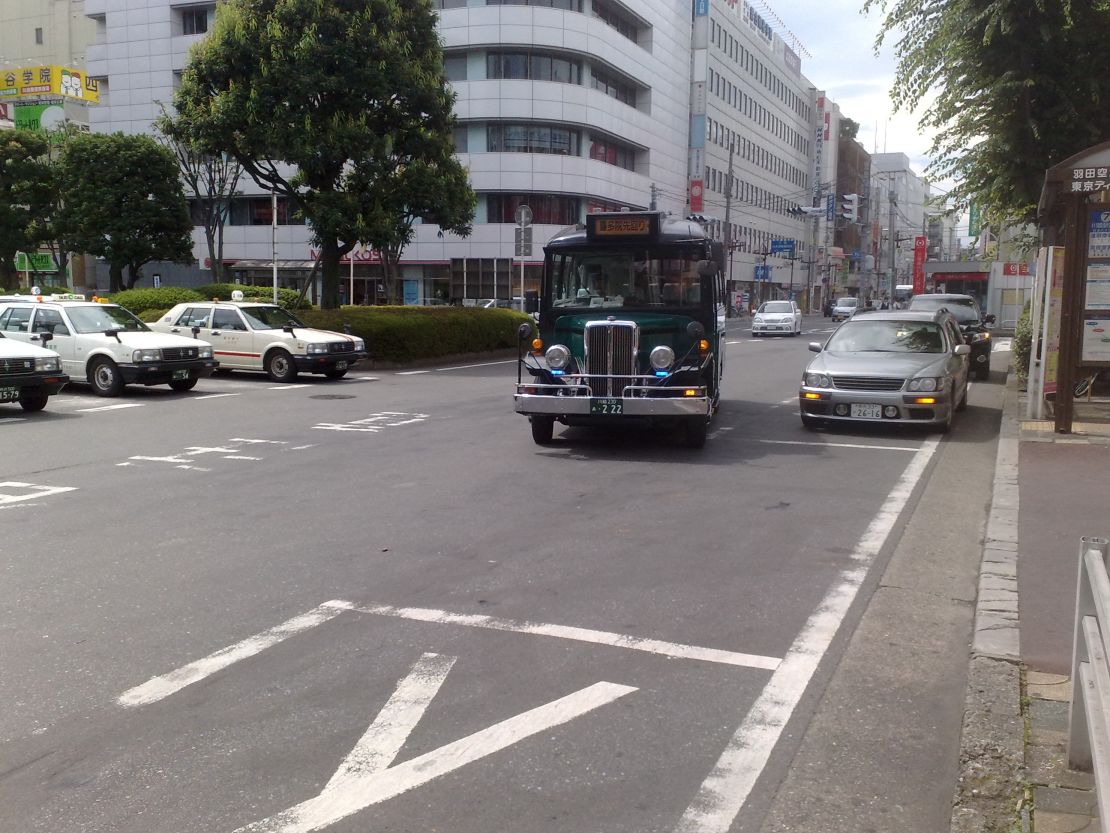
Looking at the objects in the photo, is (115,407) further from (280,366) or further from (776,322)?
(776,322)

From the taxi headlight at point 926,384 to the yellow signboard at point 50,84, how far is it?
6003 centimetres

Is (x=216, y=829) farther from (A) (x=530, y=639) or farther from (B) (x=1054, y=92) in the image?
(B) (x=1054, y=92)

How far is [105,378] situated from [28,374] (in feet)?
9.71

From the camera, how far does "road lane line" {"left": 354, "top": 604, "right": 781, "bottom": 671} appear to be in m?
5.00

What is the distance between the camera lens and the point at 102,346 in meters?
17.8

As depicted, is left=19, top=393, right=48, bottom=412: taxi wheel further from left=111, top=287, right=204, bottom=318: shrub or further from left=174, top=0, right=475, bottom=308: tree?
left=111, top=287, right=204, bottom=318: shrub

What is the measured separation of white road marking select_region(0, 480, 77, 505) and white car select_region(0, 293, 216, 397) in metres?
8.37

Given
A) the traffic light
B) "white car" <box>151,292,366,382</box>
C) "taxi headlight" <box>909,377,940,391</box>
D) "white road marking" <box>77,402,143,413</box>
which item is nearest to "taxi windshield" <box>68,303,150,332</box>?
"white car" <box>151,292,366,382</box>

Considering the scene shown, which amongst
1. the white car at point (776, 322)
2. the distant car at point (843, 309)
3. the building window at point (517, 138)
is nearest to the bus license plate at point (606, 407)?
the white car at point (776, 322)

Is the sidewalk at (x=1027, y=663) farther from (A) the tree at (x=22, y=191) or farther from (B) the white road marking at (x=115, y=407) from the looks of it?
(A) the tree at (x=22, y=191)

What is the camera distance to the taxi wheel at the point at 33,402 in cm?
1520

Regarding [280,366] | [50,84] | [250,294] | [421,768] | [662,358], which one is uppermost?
[50,84]

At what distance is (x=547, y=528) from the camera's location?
770cm

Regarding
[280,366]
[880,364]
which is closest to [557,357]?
[880,364]
